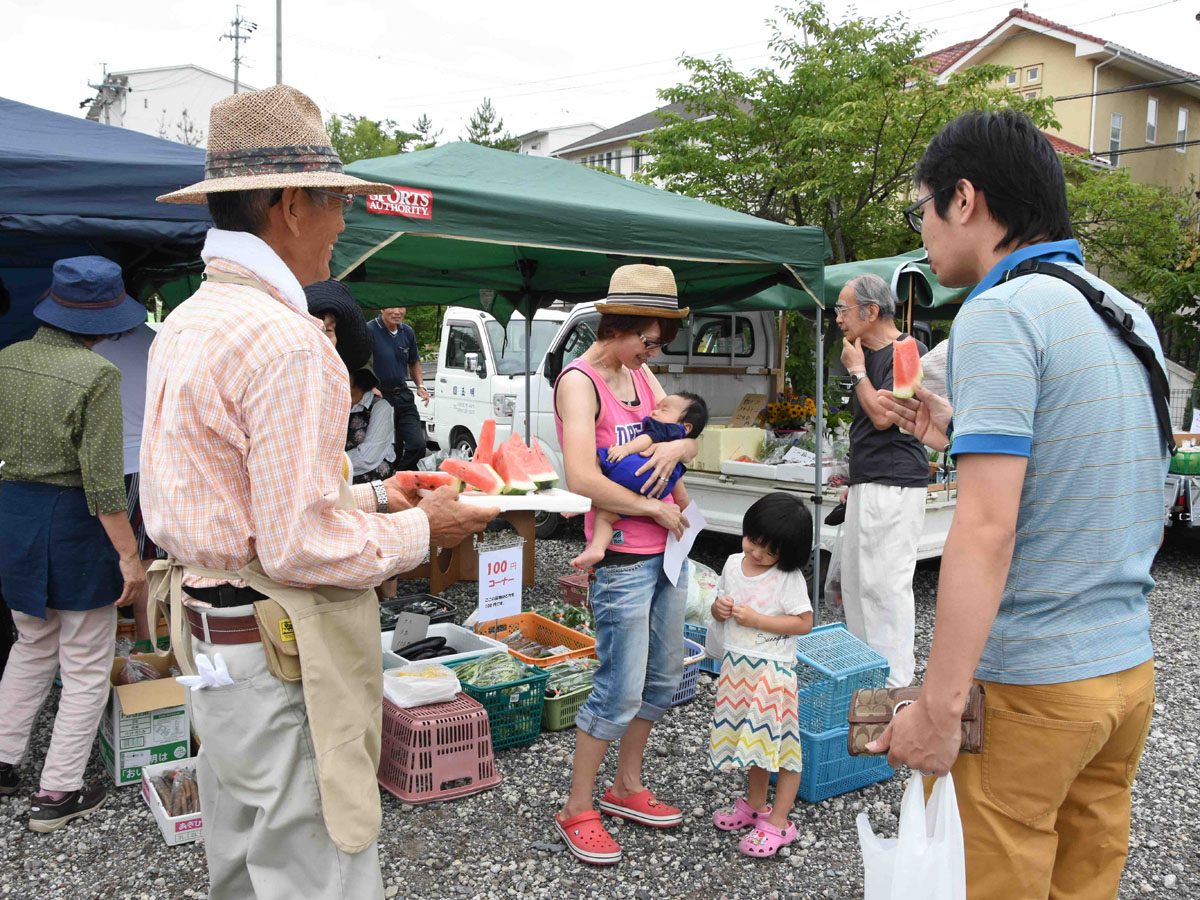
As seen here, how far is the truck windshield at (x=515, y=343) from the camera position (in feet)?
32.1

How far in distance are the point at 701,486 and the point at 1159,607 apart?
378 cm

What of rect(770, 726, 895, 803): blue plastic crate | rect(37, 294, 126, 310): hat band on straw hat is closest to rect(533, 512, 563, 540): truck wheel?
rect(770, 726, 895, 803): blue plastic crate

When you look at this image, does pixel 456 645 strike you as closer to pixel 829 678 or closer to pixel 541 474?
pixel 829 678

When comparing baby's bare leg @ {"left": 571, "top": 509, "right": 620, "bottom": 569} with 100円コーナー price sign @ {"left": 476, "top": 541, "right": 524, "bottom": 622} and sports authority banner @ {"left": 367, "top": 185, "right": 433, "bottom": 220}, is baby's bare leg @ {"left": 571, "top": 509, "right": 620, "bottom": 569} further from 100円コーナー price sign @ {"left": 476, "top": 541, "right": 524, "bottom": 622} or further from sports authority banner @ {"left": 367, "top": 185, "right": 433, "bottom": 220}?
sports authority banner @ {"left": 367, "top": 185, "right": 433, "bottom": 220}

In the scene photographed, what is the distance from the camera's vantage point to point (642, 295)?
3.22 m

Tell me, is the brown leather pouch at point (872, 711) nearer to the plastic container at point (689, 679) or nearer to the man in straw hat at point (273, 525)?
the man in straw hat at point (273, 525)

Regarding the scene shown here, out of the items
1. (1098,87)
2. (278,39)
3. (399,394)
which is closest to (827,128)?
(399,394)

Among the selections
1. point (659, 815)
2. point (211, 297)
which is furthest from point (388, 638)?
point (211, 297)

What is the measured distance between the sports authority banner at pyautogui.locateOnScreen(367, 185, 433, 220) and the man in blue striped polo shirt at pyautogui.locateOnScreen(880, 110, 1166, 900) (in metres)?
2.76

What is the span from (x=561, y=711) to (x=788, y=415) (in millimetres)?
4567

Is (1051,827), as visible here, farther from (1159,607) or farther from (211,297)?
(1159,607)

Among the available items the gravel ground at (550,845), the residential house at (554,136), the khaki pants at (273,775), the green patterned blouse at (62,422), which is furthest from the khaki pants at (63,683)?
the residential house at (554,136)

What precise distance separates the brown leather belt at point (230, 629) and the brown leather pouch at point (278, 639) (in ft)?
0.07

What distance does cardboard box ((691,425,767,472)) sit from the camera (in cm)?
751
